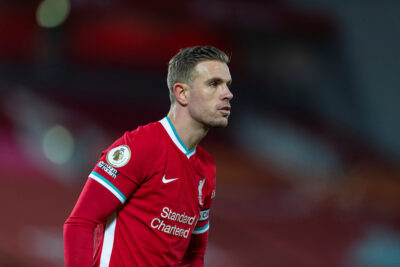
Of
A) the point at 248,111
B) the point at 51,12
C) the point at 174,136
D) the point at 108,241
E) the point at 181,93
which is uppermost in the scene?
the point at 51,12

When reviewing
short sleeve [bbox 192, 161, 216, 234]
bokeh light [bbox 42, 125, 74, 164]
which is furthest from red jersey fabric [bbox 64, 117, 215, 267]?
bokeh light [bbox 42, 125, 74, 164]

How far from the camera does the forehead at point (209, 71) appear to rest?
1789 millimetres

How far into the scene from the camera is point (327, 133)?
6.61 meters

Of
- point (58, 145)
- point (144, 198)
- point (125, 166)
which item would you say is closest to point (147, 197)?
point (144, 198)

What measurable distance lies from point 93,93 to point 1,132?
126cm

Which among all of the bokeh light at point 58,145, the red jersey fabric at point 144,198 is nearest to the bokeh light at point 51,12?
the bokeh light at point 58,145

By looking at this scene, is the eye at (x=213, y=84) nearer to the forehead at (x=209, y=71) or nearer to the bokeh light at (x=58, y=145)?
the forehead at (x=209, y=71)

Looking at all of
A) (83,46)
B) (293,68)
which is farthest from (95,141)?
(293,68)

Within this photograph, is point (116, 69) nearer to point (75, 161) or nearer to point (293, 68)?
point (75, 161)

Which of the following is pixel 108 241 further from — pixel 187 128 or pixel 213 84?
pixel 213 84

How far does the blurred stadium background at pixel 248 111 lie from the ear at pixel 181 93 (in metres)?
2.66

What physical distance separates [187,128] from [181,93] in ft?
0.42

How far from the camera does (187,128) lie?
5.91ft

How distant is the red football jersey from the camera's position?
159cm
